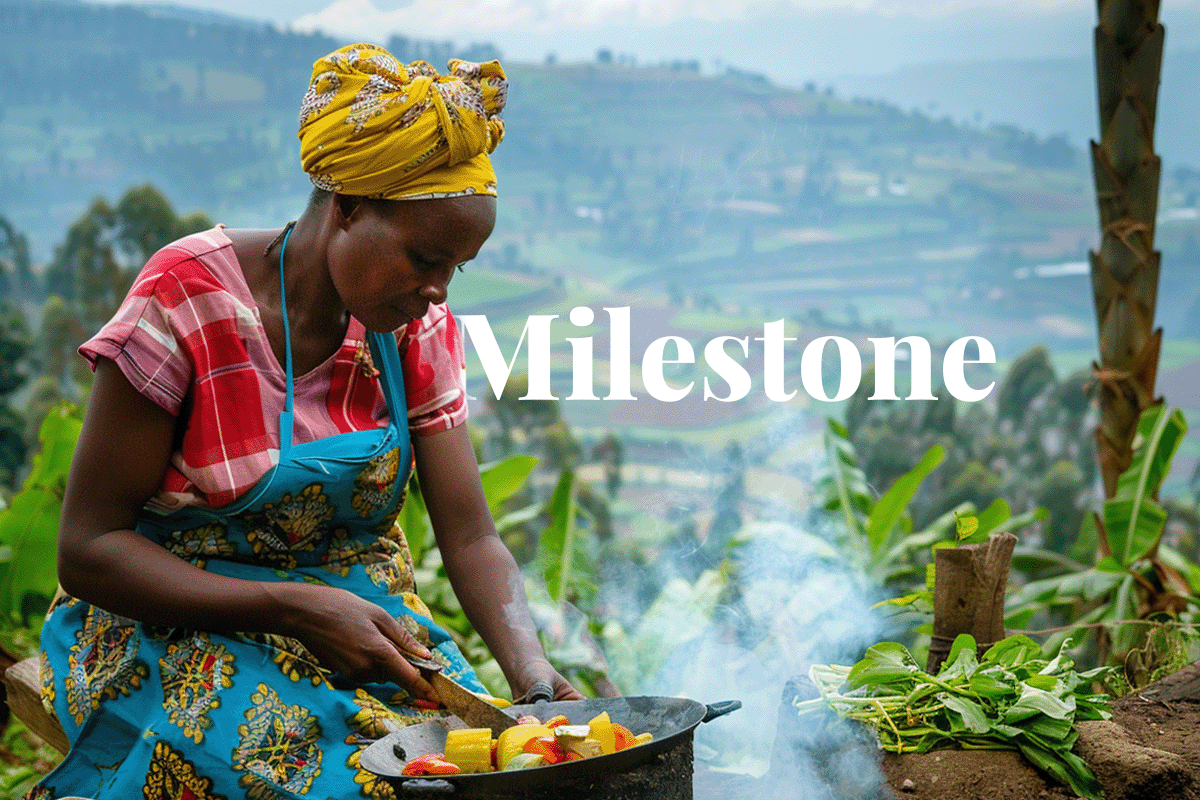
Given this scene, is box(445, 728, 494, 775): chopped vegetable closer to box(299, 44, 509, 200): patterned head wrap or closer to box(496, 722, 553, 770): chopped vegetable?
box(496, 722, 553, 770): chopped vegetable

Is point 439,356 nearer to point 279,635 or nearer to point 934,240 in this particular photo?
point 279,635

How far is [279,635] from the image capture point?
1.71 metres

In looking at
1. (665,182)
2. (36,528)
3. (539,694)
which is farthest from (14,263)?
(539,694)

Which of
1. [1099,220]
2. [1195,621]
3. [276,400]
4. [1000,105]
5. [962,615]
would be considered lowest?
[1195,621]

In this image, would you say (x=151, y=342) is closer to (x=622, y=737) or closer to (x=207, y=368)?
(x=207, y=368)

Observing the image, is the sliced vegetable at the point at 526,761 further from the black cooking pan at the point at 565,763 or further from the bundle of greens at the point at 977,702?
the bundle of greens at the point at 977,702

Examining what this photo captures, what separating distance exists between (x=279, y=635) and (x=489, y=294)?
250 centimetres

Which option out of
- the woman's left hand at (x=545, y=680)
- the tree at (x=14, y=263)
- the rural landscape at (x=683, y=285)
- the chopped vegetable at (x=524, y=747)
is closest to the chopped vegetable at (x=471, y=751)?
the chopped vegetable at (x=524, y=747)

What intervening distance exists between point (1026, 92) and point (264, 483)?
12.2 feet

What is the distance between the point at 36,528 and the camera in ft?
11.6

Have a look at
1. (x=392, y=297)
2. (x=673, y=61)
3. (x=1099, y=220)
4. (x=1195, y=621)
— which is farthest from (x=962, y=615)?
(x=673, y=61)

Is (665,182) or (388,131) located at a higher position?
(665,182)

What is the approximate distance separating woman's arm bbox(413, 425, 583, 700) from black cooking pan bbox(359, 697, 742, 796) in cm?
34

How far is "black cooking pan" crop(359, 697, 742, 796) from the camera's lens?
1.29 metres
